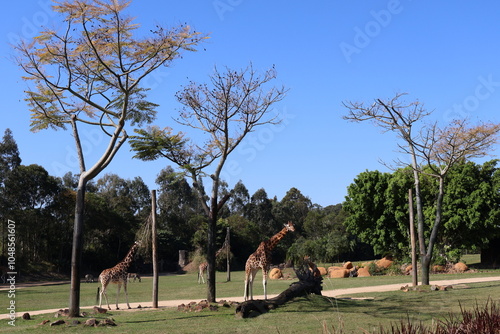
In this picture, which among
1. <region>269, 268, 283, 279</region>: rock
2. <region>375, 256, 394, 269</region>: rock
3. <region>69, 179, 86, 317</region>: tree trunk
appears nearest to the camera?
<region>69, 179, 86, 317</region>: tree trunk

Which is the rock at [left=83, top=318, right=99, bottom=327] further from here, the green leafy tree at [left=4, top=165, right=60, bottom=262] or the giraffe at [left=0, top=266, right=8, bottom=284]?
the green leafy tree at [left=4, top=165, right=60, bottom=262]

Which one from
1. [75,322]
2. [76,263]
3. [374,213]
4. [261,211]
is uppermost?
[261,211]

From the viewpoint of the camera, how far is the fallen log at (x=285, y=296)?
1321 centimetres

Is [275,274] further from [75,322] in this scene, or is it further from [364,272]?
[75,322]

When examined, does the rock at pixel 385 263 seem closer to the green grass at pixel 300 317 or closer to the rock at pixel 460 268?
the rock at pixel 460 268

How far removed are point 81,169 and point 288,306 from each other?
661 cm

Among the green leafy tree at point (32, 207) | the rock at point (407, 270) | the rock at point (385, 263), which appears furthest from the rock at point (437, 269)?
the green leafy tree at point (32, 207)

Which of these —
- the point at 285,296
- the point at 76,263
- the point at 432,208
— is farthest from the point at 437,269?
the point at 76,263

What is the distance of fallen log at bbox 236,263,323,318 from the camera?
13211 mm

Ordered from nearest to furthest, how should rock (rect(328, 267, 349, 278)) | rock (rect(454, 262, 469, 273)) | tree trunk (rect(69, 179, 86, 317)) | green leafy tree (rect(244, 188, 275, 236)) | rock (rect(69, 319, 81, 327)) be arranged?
1. rock (rect(69, 319, 81, 327))
2. tree trunk (rect(69, 179, 86, 317))
3. rock (rect(328, 267, 349, 278))
4. rock (rect(454, 262, 469, 273))
5. green leafy tree (rect(244, 188, 275, 236))

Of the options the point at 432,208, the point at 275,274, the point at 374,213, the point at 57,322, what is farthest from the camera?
the point at 374,213

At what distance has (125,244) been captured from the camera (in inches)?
1972

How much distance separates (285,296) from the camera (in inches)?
574

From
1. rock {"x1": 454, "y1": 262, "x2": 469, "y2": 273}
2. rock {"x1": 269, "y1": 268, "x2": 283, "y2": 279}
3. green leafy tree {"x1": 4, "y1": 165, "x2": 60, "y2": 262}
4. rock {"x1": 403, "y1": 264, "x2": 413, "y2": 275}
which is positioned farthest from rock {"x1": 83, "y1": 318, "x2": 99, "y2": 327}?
green leafy tree {"x1": 4, "y1": 165, "x2": 60, "y2": 262}
